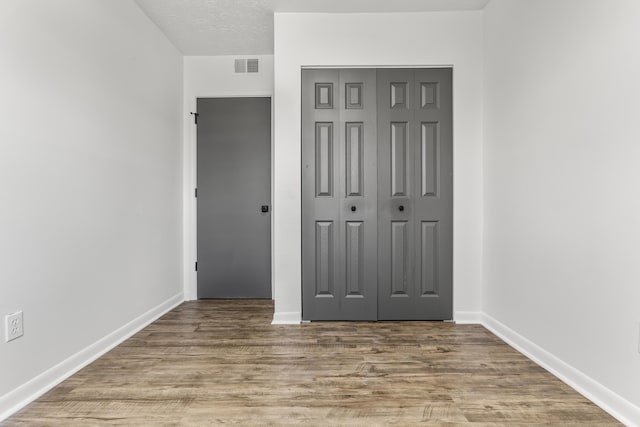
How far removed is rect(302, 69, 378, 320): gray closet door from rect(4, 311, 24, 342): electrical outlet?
75.0 inches

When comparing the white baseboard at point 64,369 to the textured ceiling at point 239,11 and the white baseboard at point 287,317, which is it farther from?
the textured ceiling at point 239,11

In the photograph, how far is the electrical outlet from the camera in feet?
5.63

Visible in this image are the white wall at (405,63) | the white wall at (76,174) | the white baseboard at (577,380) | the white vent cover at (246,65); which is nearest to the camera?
the white baseboard at (577,380)

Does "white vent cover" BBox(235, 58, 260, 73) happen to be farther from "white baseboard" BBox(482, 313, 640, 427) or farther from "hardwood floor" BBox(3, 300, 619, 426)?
"white baseboard" BBox(482, 313, 640, 427)

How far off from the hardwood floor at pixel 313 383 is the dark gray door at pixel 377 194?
0.33 metres

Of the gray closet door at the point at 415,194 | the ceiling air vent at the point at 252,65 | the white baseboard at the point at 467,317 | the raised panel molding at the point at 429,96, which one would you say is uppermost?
the ceiling air vent at the point at 252,65

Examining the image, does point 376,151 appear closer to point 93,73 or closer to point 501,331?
point 501,331

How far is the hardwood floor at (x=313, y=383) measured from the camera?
5.56 ft

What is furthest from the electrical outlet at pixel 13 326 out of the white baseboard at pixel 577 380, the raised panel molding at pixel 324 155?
the white baseboard at pixel 577 380

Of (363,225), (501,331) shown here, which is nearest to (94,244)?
(363,225)

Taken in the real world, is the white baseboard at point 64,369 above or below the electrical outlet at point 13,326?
below

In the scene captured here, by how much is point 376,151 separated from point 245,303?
6.76 feet

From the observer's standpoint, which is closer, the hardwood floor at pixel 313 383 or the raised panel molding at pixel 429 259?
the hardwood floor at pixel 313 383

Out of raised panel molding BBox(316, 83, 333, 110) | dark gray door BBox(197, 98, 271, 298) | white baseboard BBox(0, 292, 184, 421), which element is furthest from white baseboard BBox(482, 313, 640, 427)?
white baseboard BBox(0, 292, 184, 421)
